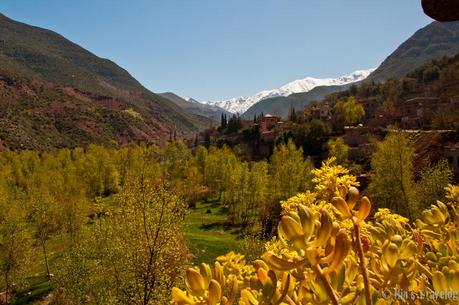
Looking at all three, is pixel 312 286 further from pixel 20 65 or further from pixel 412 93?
pixel 20 65

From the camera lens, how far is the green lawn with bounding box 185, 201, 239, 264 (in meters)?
29.5

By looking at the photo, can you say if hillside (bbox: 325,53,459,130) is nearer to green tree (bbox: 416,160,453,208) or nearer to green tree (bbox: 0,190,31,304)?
green tree (bbox: 416,160,453,208)

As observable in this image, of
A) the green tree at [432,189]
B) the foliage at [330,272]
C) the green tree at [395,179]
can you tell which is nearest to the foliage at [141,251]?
the foliage at [330,272]

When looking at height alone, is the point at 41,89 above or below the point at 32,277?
above

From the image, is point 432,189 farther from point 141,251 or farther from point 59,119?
point 59,119

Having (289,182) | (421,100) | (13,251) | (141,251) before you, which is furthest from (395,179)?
(421,100)

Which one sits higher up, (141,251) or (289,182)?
(289,182)

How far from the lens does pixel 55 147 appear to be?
96.0 m

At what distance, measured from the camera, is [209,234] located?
37.2 metres

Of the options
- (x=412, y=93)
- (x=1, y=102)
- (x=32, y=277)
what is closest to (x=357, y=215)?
(x=32, y=277)

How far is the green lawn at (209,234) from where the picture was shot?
2950 centimetres

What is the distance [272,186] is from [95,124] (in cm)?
10404

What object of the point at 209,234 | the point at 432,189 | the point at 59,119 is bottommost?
the point at 209,234

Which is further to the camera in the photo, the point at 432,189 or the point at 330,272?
the point at 432,189
